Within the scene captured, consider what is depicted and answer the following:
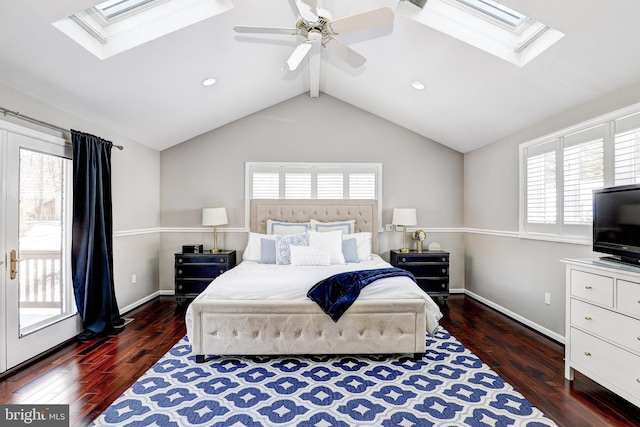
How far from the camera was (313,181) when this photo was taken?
5.20m

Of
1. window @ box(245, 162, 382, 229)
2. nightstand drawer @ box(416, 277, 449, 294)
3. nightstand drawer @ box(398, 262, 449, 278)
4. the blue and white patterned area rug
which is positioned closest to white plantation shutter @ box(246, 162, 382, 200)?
window @ box(245, 162, 382, 229)

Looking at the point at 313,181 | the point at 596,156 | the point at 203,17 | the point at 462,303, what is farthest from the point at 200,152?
the point at 596,156

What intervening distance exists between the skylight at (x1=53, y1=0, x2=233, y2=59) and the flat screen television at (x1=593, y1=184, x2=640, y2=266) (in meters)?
3.47

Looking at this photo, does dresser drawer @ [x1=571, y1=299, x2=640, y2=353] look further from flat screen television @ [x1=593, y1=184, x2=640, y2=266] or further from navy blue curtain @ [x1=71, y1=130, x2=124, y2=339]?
navy blue curtain @ [x1=71, y1=130, x2=124, y2=339]

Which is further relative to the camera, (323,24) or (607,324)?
(323,24)

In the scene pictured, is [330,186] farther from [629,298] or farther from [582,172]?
[629,298]

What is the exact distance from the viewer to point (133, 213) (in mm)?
4453

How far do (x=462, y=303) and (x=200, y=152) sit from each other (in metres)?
4.75

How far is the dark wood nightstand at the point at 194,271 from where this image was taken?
459 cm

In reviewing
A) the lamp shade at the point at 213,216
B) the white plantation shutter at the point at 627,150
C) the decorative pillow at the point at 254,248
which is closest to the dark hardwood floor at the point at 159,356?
the decorative pillow at the point at 254,248

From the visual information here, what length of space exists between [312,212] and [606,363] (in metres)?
3.72

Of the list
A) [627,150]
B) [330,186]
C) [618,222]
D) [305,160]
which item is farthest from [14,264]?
[627,150]

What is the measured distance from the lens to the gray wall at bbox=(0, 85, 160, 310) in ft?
13.4

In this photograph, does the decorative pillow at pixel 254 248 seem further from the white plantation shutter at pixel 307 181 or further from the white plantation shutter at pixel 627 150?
the white plantation shutter at pixel 627 150
